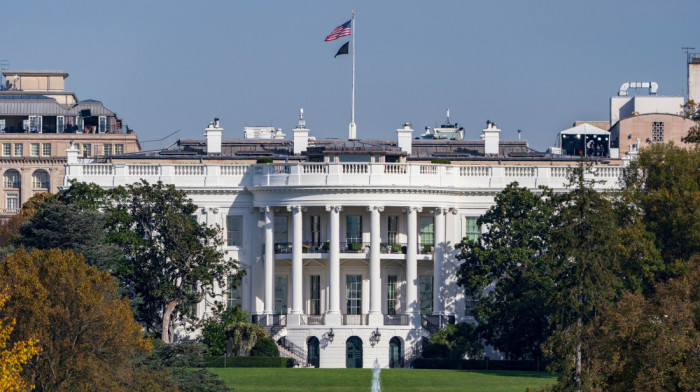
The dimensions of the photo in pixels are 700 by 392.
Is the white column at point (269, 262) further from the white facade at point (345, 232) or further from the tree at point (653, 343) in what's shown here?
the tree at point (653, 343)

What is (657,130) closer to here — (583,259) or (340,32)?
(340,32)

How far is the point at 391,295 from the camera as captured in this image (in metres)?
111

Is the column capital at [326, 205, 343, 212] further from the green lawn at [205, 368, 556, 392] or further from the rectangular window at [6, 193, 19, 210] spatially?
the rectangular window at [6, 193, 19, 210]

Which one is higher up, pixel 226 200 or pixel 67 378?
pixel 226 200

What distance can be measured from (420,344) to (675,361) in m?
38.4

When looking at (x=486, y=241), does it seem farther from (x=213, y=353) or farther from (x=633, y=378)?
(x=633, y=378)

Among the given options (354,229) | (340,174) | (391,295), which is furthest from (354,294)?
(340,174)

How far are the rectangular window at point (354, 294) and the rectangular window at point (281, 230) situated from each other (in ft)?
14.6

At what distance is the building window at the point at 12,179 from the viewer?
182m

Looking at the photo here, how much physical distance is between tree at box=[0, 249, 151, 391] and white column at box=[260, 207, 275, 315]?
33.8 meters

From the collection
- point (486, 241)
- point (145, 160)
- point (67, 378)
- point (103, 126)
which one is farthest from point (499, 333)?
point (103, 126)

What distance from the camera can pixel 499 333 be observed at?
100m

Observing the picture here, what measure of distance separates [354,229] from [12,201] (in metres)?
78.5

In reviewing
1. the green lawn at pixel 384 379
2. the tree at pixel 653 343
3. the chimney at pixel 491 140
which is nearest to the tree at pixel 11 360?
the green lawn at pixel 384 379
